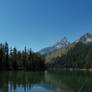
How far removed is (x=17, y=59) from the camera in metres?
129

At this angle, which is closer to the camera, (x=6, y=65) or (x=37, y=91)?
(x=37, y=91)

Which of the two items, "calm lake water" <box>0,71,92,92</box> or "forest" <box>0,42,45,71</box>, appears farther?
"forest" <box>0,42,45,71</box>

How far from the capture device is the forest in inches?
4614

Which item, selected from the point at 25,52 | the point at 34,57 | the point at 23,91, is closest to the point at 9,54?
the point at 25,52

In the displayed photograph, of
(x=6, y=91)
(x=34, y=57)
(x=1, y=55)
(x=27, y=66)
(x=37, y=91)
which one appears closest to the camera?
(x=6, y=91)

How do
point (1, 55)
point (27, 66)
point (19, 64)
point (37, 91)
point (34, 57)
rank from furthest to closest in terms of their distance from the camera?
point (34, 57)
point (27, 66)
point (19, 64)
point (1, 55)
point (37, 91)

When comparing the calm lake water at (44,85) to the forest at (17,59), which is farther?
the forest at (17,59)

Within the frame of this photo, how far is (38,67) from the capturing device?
15250 centimetres

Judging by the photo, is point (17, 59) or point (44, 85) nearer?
point (44, 85)

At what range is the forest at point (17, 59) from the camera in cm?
11719

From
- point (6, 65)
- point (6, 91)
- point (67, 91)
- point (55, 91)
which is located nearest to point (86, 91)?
point (67, 91)

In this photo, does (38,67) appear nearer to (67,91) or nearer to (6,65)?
(6,65)

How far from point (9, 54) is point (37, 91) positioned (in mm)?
105591

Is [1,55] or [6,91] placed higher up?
[1,55]
